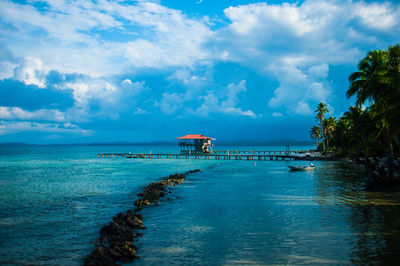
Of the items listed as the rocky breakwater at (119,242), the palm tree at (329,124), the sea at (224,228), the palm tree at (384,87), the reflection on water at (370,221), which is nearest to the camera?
the rocky breakwater at (119,242)

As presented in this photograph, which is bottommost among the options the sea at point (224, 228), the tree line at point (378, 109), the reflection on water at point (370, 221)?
the sea at point (224, 228)

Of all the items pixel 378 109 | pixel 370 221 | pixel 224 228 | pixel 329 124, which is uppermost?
pixel 329 124

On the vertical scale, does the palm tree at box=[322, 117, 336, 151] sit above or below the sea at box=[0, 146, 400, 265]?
above

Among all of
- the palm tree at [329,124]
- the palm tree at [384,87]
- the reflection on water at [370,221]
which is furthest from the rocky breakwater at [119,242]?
the palm tree at [329,124]

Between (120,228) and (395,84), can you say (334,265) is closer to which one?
(120,228)

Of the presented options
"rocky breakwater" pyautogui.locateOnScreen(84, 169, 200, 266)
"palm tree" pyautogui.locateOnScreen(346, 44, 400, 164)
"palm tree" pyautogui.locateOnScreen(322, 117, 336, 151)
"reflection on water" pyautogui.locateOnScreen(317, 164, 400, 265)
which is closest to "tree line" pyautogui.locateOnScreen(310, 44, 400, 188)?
"palm tree" pyautogui.locateOnScreen(346, 44, 400, 164)

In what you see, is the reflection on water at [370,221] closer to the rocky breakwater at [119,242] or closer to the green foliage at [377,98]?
the green foliage at [377,98]

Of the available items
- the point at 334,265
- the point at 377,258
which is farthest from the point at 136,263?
the point at 377,258

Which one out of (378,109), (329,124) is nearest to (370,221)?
(378,109)

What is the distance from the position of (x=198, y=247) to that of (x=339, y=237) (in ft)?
21.1

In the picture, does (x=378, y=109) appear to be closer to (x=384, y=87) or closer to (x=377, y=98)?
(x=384, y=87)

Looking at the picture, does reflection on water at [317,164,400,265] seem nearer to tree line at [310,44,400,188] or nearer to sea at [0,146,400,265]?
sea at [0,146,400,265]

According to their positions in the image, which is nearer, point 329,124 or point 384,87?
point 384,87

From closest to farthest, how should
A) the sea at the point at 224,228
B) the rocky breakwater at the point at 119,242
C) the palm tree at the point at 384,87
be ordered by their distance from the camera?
1. the rocky breakwater at the point at 119,242
2. the sea at the point at 224,228
3. the palm tree at the point at 384,87
